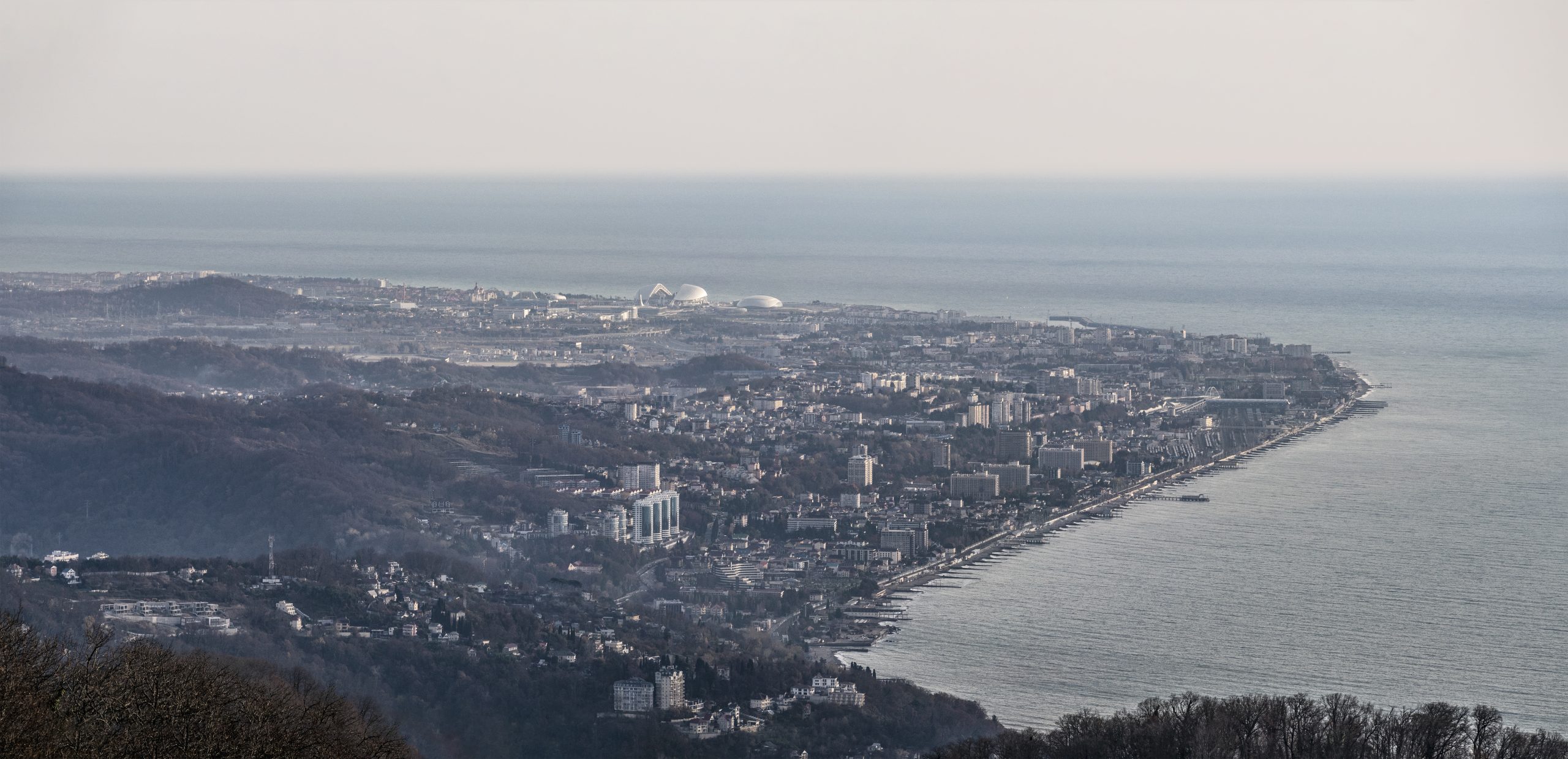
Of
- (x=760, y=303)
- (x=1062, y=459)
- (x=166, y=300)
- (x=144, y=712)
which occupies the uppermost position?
(x=144, y=712)

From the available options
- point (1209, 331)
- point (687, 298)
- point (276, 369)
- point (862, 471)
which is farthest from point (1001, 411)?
point (687, 298)

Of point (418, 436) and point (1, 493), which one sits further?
point (418, 436)

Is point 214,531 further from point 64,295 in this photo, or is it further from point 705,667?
point 64,295

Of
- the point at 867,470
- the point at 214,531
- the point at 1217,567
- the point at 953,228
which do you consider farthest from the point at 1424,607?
→ the point at 953,228

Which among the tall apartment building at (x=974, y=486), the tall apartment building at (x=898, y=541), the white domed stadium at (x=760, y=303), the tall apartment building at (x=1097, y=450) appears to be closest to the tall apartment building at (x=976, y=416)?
the tall apartment building at (x=1097, y=450)

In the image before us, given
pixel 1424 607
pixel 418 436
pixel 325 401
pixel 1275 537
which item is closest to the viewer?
pixel 1424 607

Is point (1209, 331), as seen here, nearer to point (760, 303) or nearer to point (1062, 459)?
point (760, 303)

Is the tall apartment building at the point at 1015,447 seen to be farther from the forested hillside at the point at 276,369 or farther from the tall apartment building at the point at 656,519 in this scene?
the forested hillside at the point at 276,369
